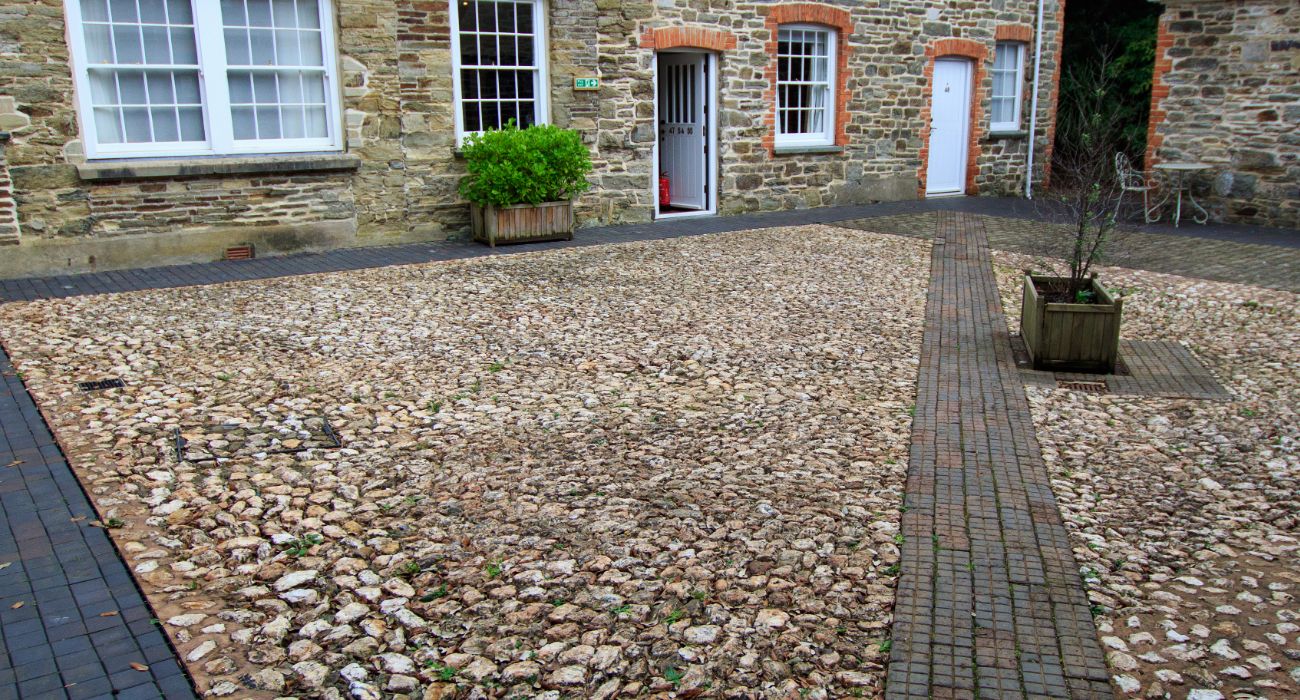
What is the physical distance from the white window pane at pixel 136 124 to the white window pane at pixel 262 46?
121cm

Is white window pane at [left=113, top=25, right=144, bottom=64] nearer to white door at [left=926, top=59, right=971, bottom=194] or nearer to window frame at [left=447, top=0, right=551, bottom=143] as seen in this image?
window frame at [left=447, top=0, right=551, bottom=143]

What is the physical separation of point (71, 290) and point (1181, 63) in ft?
45.8

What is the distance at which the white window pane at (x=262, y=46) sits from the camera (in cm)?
1019

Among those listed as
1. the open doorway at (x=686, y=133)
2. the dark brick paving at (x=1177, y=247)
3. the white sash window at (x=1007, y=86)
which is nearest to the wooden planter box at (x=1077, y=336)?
the dark brick paving at (x=1177, y=247)

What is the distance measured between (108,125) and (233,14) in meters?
1.67

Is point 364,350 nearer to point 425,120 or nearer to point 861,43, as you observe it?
point 425,120

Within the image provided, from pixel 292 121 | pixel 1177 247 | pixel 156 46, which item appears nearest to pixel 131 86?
pixel 156 46

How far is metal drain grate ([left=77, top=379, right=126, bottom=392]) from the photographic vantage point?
19.8ft

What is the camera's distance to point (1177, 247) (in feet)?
38.5

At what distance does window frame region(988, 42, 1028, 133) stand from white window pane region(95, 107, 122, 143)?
1314 cm

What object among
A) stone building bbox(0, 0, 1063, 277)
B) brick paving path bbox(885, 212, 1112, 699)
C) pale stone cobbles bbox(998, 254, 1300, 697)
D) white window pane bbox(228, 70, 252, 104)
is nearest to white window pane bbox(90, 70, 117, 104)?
stone building bbox(0, 0, 1063, 277)

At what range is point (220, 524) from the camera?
4246 mm

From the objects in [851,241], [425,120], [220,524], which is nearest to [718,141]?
[851,241]

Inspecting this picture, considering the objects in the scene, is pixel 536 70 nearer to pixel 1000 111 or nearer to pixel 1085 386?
pixel 1085 386
